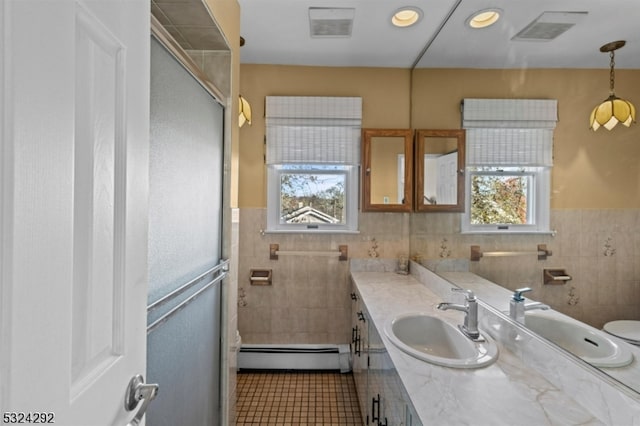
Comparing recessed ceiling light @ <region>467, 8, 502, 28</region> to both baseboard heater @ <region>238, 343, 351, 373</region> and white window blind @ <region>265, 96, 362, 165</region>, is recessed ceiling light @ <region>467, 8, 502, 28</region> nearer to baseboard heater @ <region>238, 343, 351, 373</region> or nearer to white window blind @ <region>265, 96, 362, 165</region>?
white window blind @ <region>265, 96, 362, 165</region>

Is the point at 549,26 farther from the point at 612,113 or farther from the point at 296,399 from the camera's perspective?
the point at 296,399

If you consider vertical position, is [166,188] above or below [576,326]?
above

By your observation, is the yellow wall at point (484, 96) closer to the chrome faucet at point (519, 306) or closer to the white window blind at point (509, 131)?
the white window blind at point (509, 131)

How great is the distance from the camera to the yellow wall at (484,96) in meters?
0.95

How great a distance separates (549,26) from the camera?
1.28 m

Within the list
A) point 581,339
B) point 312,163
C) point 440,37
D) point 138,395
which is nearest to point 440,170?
point 440,37

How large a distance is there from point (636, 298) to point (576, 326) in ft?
0.64

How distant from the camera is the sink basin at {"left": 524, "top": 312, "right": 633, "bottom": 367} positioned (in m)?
0.89

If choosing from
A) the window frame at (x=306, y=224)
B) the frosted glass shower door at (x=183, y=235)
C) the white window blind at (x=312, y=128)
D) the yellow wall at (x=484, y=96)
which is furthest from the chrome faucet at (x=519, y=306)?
the white window blind at (x=312, y=128)

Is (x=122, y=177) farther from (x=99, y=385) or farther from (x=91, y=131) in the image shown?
(x=99, y=385)

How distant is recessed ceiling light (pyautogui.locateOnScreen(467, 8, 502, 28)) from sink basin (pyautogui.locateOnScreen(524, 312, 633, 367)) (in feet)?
4.58

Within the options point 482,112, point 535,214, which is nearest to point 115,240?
point 535,214

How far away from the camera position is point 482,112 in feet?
5.34

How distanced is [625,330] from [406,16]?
76.0 inches
